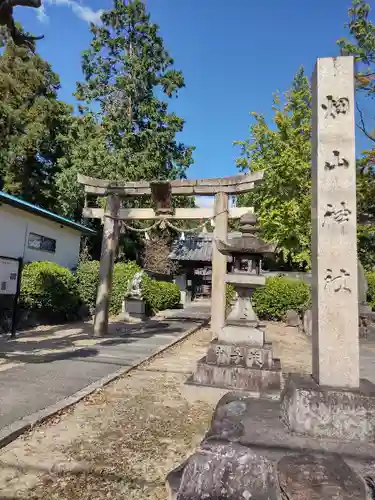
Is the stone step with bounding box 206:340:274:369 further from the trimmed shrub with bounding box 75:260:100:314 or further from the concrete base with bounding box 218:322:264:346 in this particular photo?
the trimmed shrub with bounding box 75:260:100:314

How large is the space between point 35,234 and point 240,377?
1227cm

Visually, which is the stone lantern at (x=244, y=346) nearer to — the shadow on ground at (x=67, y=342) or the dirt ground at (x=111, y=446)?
the dirt ground at (x=111, y=446)

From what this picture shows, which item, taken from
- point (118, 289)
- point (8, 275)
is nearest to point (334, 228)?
point (8, 275)

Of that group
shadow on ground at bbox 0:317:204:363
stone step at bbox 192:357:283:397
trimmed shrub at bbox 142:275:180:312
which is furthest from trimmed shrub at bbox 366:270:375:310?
stone step at bbox 192:357:283:397

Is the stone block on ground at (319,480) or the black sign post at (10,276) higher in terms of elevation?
the black sign post at (10,276)

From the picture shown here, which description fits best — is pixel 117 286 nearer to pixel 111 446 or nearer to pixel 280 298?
pixel 280 298

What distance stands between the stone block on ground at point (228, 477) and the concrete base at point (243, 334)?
15.8 feet

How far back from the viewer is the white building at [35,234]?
45.3 feet

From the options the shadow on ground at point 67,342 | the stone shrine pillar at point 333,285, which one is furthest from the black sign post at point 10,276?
the stone shrine pillar at point 333,285

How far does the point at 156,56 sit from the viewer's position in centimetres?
2347

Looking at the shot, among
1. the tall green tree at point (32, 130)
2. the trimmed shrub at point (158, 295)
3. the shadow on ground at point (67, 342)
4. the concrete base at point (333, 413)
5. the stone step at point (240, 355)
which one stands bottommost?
the shadow on ground at point (67, 342)

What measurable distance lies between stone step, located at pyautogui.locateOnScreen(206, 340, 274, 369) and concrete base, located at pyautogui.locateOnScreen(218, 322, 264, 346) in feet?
0.47

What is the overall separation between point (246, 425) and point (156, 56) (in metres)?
25.1

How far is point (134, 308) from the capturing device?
17016 mm
